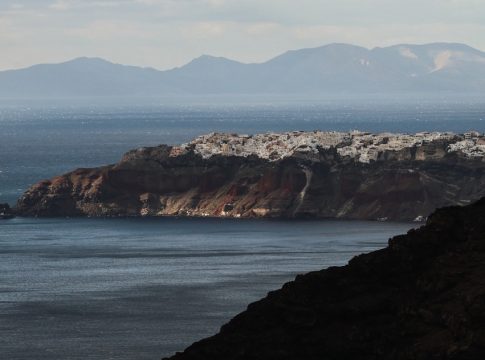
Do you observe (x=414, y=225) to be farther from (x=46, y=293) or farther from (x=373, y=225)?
(x=46, y=293)

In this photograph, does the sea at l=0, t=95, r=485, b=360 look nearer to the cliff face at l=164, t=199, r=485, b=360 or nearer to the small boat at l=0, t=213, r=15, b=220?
the small boat at l=0, t=213, r=15, b=220

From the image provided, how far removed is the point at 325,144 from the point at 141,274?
246 ft

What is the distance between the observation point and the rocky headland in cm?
16912

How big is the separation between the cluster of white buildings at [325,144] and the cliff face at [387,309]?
12930 centimetres

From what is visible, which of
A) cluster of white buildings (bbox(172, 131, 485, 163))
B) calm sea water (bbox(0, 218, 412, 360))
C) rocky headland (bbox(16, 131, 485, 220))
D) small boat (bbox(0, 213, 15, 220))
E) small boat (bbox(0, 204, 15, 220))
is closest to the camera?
calm sea water (bbox(0, 218, 412, 360))

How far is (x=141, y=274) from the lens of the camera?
118 meters

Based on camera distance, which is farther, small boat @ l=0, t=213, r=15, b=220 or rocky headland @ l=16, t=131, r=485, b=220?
small boat @ l=0, t=213, r=15, b=220

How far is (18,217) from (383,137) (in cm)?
4936

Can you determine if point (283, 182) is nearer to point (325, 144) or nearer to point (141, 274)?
point (325, 144)

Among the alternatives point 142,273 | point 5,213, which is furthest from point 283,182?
point 142,273

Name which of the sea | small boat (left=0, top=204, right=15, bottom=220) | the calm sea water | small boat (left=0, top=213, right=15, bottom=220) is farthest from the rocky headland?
the calm sea water

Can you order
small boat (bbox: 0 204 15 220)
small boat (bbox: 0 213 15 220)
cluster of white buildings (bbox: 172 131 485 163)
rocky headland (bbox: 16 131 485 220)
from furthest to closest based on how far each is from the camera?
1. cluster of white buildings (bbox: 172 131 485 163)
2. small boat (bbox: 0 204 15 220)
3. small boat (bbox: 0 213 15 220)
4. rocky headland (bbox: 16 131 485 220)

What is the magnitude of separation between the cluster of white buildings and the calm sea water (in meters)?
21.8

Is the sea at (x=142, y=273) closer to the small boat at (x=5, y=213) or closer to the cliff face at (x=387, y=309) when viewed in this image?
the small boat at (x=5, y=213)
